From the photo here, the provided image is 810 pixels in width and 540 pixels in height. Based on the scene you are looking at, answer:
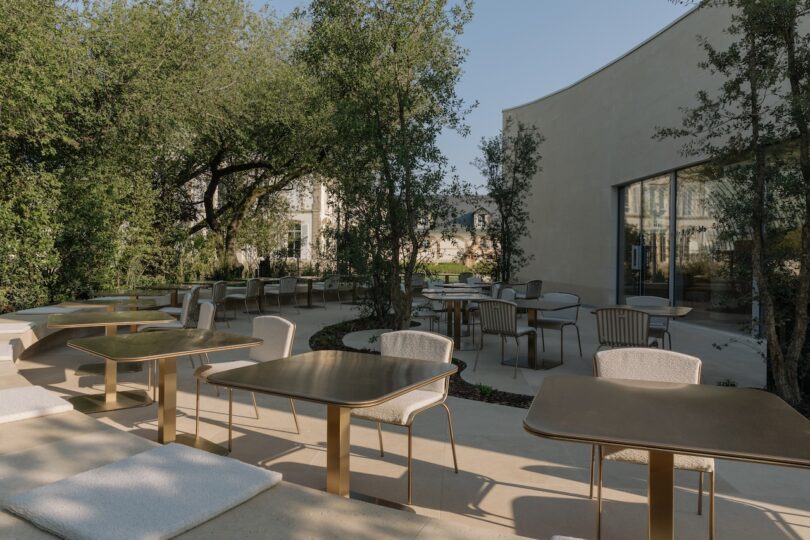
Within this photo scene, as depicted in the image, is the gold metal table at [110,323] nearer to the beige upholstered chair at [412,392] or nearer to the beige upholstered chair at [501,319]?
the beige upholstered chair at [412,392]

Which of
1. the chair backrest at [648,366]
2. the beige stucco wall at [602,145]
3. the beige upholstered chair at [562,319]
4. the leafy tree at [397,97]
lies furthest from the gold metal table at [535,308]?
the beige stucco wall at [602,145]

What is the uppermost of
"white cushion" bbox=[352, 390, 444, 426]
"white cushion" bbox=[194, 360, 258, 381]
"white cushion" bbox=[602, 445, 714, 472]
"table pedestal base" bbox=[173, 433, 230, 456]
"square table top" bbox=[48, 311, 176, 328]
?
"square table top" bbox=[48, 311, 176, 328]

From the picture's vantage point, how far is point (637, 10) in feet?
25.4

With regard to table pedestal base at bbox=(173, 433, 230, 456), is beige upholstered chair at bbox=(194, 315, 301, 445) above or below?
above

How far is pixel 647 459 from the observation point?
221 cm

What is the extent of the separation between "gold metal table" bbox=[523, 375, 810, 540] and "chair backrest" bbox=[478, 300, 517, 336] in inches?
123

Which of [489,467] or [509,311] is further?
[509,311]

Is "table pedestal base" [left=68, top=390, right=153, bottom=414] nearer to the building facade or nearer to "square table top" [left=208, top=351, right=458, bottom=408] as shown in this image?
"square table top" [left=208, top=351, right=458, bottom=408]

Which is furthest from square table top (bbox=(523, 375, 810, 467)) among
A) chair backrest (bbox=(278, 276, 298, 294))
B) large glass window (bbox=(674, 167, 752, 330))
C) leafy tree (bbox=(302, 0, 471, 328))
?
chair backrest (bbox=(278, 276, 298, 294))

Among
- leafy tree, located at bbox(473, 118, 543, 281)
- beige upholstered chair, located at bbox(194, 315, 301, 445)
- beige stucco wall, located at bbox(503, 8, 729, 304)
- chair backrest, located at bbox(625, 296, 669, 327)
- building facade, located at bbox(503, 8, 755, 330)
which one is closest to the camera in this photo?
beige upholstered chair, located at bbox(194, 315, 301, 445)

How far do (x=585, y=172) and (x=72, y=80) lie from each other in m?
10.2

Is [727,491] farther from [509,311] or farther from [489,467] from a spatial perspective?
[509,311]

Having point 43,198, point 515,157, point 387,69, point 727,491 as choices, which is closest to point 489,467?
point 727,491

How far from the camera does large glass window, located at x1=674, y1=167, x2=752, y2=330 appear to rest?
7785 millimetres
